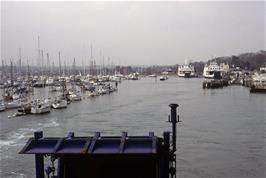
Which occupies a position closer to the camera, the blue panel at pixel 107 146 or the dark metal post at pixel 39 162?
the blue panel at pixel 107 146

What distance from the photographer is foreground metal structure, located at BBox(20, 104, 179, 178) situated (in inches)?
182

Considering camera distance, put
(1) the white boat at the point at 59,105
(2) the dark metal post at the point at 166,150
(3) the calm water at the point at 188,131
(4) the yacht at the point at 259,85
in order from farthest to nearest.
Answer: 1. (4) the yacht at the point at 259,85
2. (1) the white boat at the point at 59,105
3. (3) the calm water at the point at 188,131
4. (2) the dark metal post at the point at 166,150

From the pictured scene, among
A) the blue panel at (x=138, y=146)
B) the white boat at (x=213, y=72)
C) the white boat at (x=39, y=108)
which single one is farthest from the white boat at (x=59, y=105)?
the white boat at (x=213, y=72)

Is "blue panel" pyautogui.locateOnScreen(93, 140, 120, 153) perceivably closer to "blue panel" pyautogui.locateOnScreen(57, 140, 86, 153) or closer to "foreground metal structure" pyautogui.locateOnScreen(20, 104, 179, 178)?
"foreground metal structure" pyautogui.locateOnScreen(20, 104, 179, 178)

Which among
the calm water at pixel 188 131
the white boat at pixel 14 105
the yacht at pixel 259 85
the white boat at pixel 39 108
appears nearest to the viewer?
the calm water at pixel 188 131

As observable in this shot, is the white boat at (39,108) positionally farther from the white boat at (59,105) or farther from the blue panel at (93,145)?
the blue panel at (93,145)

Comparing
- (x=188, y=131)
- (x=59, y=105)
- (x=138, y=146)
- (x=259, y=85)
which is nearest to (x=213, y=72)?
(x=259, y=85)

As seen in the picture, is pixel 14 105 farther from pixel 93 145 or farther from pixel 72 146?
pixel 93 145

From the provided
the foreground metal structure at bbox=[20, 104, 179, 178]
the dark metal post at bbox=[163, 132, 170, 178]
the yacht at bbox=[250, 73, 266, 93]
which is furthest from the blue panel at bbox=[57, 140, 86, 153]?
the yacht at bbox=[250, 73, 266, 93]

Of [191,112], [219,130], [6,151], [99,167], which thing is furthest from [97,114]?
[99,167]

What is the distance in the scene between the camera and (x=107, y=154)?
185 inches

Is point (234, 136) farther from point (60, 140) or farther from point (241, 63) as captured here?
point (241, 63)

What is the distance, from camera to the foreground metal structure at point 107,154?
4.62m

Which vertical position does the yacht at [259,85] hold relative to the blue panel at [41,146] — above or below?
below
